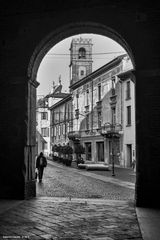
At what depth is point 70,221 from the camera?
18.4ft

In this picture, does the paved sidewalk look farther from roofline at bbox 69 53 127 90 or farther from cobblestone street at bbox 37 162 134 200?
roofline at bbox 69 53 127 90

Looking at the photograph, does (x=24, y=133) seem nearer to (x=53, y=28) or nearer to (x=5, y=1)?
(x=53, y=28)

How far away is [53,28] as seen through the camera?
8438mm

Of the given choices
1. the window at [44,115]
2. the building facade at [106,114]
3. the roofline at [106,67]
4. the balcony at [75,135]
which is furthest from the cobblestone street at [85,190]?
the window at [44,115]

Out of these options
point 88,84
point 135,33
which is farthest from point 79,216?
point 88,84

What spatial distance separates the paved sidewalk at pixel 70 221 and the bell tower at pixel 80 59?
1680 inches

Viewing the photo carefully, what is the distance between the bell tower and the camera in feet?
160

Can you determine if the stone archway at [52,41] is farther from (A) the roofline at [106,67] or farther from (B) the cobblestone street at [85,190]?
(A) the roofline at [106,67]

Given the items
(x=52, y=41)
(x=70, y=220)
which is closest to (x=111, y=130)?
(x=52, y=41)

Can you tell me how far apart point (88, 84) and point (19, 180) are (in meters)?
27.9

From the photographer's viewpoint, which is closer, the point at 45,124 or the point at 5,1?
the point at 5,1

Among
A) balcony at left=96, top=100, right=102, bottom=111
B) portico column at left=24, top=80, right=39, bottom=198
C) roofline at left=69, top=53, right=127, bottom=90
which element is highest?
roofline at left=69, top=53, right=127, bottom=90

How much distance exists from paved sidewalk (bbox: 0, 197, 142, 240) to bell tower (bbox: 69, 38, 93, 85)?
140 feet

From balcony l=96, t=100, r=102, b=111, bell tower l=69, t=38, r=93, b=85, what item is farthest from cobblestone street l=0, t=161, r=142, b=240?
bell tower l=69, t=38, r=93, b=85
